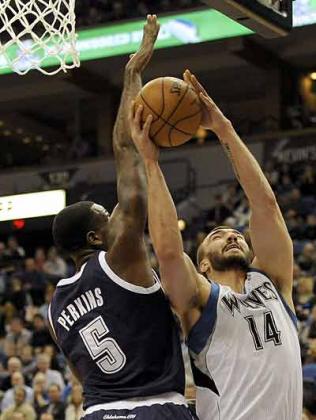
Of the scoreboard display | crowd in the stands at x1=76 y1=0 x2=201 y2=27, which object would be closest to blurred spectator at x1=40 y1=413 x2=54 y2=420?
the scoreboard display

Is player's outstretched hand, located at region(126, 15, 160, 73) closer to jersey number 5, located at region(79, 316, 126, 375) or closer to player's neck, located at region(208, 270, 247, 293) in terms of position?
player's neck, located at region(208, 270, 247, 293)

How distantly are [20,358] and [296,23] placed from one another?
251 inches

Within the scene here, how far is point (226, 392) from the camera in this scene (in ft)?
11.4

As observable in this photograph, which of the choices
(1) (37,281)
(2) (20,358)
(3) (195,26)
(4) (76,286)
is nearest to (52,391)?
(2) (20,358)

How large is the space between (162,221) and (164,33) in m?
13.2

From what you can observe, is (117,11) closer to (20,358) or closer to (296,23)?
(296,23)

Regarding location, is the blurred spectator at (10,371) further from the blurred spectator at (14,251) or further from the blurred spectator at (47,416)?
the blurred spectator at (14,251)

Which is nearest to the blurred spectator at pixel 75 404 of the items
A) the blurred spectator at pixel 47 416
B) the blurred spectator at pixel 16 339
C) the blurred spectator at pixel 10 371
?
the blurred spectator at pixel 47 416

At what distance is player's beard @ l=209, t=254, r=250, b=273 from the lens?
372 cm

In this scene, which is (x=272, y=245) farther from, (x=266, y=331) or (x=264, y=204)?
(x=266, y=331)

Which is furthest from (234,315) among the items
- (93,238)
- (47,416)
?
(47,416)

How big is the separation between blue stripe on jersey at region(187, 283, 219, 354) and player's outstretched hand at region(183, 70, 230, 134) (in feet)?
2.08

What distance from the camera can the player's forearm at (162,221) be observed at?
344 centimetres

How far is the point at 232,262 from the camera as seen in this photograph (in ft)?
12.2
